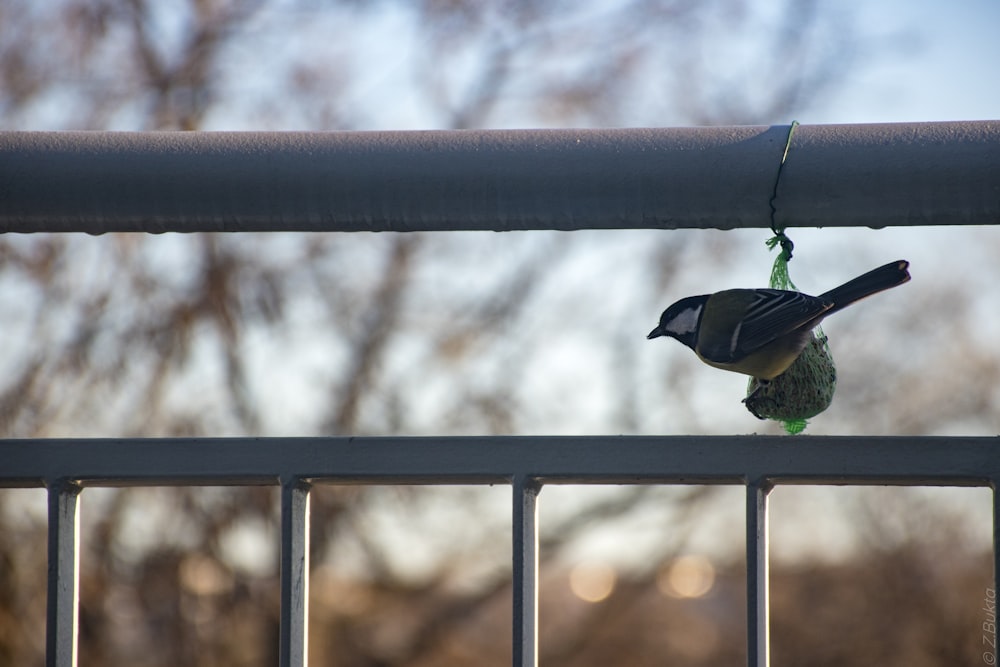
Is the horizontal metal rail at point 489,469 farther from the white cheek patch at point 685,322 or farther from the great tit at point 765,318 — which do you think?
the white cheek patch at point 685,322

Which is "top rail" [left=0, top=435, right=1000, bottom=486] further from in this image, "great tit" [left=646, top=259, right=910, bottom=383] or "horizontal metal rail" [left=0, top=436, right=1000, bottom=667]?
"great tit" [left=646, top=259, right=910, bottom=383]

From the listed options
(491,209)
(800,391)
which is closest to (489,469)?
(491,209)

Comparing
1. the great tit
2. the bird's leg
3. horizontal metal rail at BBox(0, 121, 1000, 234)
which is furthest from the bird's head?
horizontal metal rail at BBox(0, 121, 1000, 234)

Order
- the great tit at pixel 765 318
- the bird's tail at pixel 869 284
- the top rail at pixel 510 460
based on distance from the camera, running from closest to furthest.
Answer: the top rail at pixel 510 460, the bird's tail at pixel 869 284, the great tit at pixel 765 318

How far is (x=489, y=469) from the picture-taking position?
939mm

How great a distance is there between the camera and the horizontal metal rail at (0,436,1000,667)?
2.98 ft

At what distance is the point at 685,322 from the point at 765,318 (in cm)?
12

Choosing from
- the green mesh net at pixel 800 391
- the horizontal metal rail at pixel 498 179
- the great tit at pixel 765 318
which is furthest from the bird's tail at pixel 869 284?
the horizontal metal rail at pixel 498 179

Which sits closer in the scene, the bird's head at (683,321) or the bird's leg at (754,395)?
the bird's head at (683,321)

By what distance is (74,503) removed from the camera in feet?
3.25

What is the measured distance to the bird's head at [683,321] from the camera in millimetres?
1462

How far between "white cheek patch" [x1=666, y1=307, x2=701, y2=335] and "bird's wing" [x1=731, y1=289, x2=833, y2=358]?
0.08 metres

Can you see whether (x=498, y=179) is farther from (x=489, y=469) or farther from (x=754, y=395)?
(x=754, y=395)

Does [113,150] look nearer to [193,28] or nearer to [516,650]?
[516,650]
